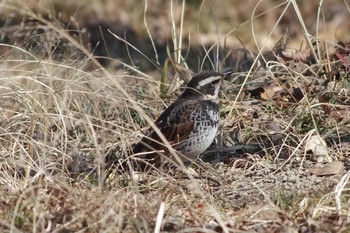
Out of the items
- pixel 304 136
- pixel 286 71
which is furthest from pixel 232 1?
pixel 304 136

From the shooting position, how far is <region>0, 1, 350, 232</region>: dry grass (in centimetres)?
562

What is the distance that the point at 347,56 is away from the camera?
8.25 m

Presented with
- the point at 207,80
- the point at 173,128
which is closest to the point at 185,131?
the point at 173,128

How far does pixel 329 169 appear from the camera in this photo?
6855 millimetres

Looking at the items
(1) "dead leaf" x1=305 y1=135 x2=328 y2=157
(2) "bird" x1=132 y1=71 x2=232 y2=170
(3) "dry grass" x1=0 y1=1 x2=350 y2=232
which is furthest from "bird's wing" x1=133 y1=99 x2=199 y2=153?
(1) "dead leaf" x1=305 y1=135 x2=328 y2=157

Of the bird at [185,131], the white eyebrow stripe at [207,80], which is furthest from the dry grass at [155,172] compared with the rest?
the white eyebrow stripe at [207,80]

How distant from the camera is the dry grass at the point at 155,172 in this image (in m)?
5.62

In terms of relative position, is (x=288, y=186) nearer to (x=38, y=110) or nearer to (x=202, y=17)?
(x=38, y=110)

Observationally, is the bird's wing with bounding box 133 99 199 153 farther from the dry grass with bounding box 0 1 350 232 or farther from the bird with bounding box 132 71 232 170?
the dry grass with bounding box 0 1 350 232

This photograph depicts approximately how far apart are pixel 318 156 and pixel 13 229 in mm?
2487

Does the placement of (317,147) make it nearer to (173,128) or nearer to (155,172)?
(173,128)

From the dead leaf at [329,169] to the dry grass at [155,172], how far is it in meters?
0.03

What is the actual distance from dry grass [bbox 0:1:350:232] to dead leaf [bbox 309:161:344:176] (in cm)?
3

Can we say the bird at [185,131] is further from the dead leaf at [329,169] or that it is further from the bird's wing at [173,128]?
the dead leaf at [329,169]
